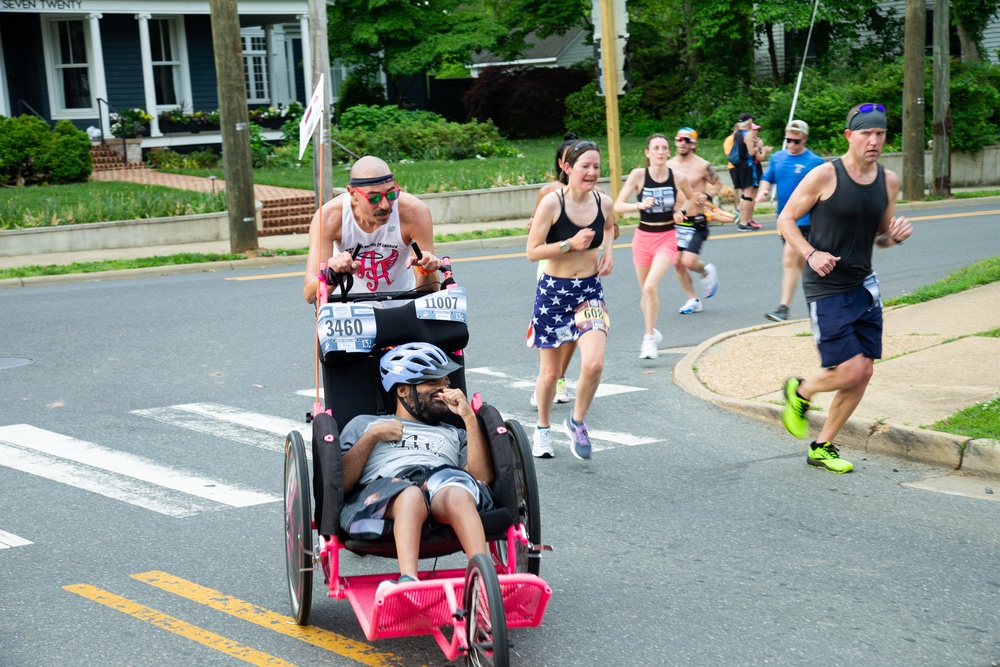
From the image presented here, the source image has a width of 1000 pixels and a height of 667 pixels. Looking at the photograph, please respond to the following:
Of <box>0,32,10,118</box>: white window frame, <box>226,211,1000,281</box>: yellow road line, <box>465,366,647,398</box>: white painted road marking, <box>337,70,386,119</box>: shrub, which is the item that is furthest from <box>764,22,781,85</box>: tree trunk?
<box>465,366,647,398</box>: white painted road marking

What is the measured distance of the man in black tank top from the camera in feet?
22.1

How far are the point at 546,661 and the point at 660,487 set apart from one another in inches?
95.6

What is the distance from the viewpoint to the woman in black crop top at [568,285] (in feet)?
24.2

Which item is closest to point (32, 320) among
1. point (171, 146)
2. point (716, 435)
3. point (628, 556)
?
point (716, 435)

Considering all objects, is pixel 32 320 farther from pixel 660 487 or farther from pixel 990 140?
pixel 990 140

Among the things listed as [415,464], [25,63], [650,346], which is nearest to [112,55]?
[25,63]

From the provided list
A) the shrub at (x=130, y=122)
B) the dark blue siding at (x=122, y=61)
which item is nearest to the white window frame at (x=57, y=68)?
the dark blue siding at (x=122, y=61)

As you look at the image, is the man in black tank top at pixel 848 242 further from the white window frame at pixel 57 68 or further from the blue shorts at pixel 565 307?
the white window frame at pixel 57 68

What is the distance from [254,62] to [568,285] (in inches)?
1254

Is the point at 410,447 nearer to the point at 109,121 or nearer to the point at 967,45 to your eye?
the point at 109,121

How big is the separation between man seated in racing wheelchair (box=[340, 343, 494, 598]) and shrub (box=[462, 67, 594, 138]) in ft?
113

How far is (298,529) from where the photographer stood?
189 inches

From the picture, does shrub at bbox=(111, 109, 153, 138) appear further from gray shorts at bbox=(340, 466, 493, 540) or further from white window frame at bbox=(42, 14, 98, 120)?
gray shorts at bbox=(340, 466, 493, 540)

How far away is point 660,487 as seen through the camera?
6.85 m
